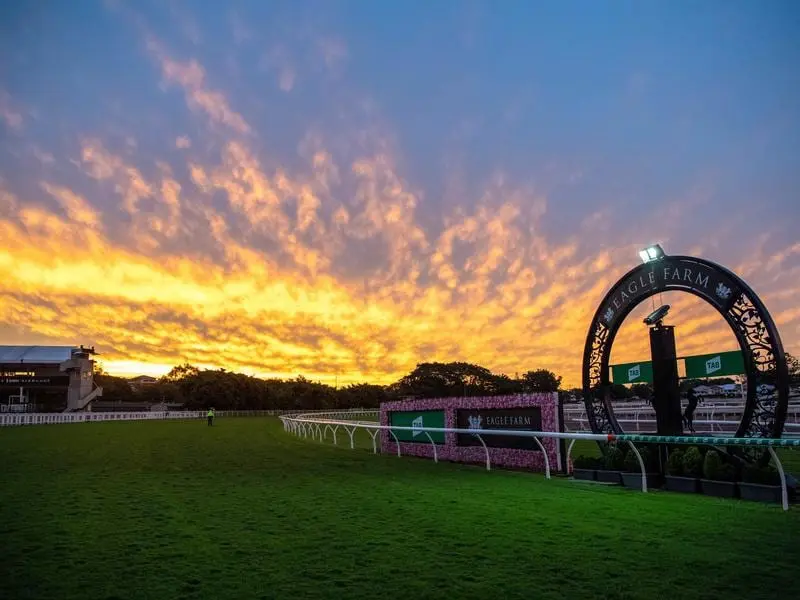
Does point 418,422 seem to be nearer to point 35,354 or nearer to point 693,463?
point 693,463

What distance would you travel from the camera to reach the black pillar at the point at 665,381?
9.25m

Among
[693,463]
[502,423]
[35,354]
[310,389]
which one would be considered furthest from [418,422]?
[310,389]

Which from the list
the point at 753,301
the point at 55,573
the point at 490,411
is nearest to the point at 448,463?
the point at 490,411

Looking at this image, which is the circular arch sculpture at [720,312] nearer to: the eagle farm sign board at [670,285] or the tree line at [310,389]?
the eagle farm sign board at [670,285]

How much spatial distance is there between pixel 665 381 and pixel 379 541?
6.15m

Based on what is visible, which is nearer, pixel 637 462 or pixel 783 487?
pixel 783 487

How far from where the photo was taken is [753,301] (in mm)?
8203

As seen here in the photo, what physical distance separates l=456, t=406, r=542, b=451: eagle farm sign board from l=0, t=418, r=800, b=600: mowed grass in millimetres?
2306

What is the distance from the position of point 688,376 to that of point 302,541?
23.5 feet

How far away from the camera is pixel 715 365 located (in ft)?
29.8

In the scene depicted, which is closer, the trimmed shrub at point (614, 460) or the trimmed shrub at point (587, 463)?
the trimmed shrub at point (614, 460)

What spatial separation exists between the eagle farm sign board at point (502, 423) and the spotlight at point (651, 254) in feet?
11.5

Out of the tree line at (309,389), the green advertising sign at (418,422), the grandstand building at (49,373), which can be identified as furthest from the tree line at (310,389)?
the green advertising sign at (418,422)

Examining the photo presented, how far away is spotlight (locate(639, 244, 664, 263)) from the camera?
9673mm
